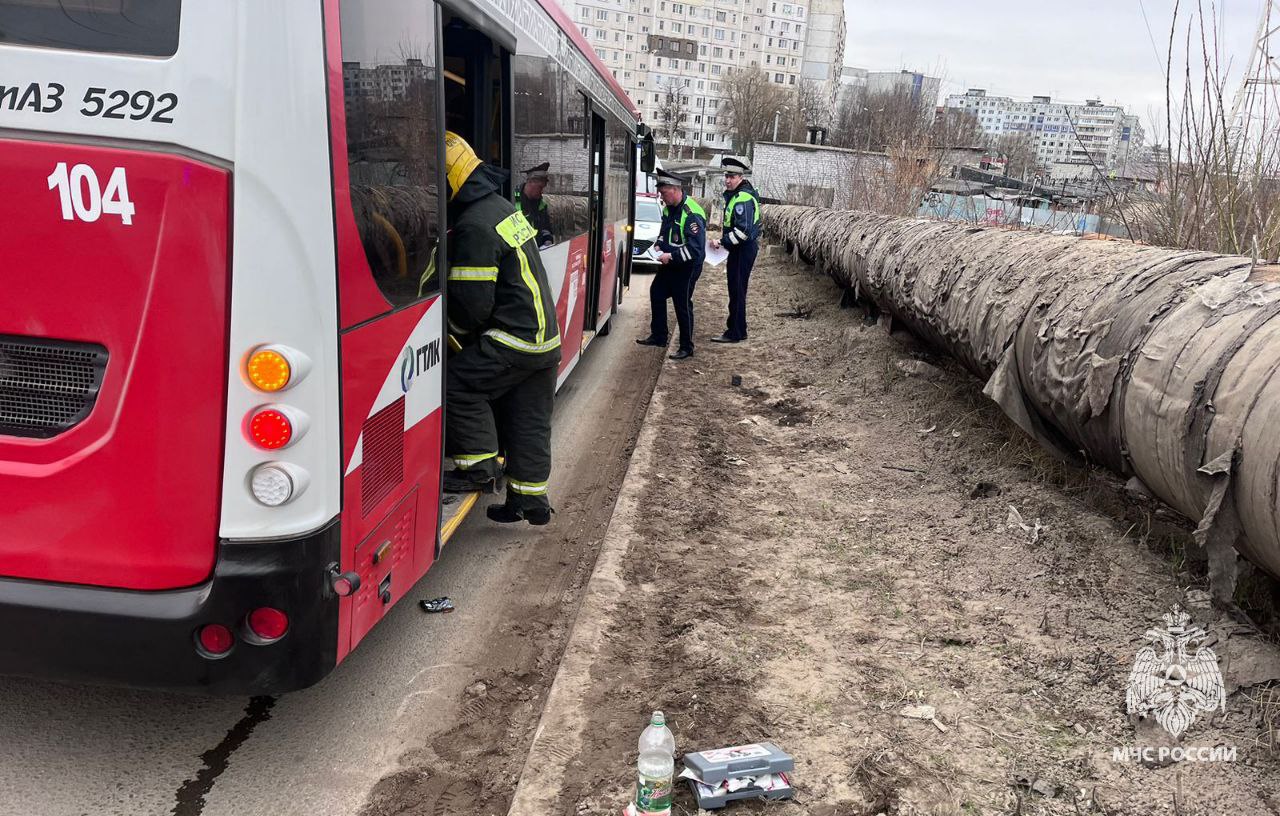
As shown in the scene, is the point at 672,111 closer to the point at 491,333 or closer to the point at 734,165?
the point at 734,165

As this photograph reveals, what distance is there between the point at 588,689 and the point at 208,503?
5.23 feet

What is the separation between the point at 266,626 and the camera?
8.57 ft

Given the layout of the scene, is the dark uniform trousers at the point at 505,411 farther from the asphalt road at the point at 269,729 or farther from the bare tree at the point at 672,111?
the bare tree at the point at 672,111

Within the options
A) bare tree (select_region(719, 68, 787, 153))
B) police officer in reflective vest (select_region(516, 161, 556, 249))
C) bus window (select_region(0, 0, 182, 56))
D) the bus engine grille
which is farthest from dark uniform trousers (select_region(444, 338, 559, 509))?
bare tree (select_region(719, 68, 787, 153))

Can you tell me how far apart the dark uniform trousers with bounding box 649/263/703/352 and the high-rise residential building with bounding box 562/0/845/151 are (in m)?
92.8

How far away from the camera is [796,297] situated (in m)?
14.8

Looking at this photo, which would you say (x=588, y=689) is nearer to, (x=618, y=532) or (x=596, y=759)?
(x=596, y=759)

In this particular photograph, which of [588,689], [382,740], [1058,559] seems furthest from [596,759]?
[1058,559]

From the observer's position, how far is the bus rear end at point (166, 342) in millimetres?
2289

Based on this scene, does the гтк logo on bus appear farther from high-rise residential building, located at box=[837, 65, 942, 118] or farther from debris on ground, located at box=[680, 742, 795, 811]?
high-rise residential building, located at box=[837, 65, 942, 118]

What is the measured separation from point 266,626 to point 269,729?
83cm

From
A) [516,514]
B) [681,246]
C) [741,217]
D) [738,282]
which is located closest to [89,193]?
[516,514]

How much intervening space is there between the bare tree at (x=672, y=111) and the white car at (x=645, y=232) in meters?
60.7

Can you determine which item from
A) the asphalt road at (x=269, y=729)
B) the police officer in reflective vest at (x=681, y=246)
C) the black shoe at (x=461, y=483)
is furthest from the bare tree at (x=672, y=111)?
the asphalt road at (x=269, y=729)
